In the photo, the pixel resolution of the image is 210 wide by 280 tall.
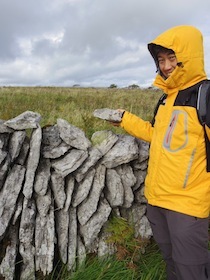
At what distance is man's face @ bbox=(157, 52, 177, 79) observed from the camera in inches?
134

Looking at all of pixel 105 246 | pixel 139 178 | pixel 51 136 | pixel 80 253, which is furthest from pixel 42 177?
pixel 139 178

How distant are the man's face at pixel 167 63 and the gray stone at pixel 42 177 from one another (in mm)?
1797

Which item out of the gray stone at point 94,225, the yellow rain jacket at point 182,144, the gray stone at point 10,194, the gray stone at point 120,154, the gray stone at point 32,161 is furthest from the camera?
the gray stone at point 120,154

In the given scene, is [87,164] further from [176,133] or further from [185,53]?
[185,53]

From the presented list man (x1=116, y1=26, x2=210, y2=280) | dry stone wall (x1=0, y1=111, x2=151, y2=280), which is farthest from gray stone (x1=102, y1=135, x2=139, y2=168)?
man (x1=116, y1=26, x2=210, y2=280)

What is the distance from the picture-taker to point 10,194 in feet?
12.2

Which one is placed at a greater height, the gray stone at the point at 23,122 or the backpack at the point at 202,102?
the backpack at the point at 202,102

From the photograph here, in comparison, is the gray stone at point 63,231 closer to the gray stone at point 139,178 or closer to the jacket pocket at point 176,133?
the gray stone at point 139,178

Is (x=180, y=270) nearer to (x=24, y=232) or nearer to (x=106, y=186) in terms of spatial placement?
(x=106, y=186)

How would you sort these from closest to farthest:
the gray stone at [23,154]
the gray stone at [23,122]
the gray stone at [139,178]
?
1. the gray stone at [23,122]
2. the gray stone at [23,154]
3. the gray stone at [139,178]

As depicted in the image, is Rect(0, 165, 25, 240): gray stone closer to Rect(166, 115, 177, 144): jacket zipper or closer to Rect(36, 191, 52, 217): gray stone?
Rect(36, 191, 52, 217): gray stone

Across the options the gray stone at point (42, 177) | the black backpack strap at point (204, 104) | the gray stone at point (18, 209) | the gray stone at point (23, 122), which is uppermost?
the black backpack strap at point (204, 104)

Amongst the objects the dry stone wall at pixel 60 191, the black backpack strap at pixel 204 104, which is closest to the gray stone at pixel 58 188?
the dry stone wall at pixel 60 191

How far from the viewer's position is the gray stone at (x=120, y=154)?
13.9 ft
